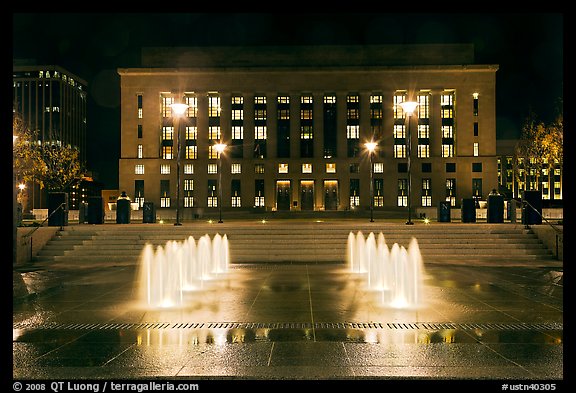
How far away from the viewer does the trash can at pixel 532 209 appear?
25031 millimetres

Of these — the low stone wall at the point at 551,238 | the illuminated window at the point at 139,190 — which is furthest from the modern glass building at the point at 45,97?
the low stone wall at the point at 551,238

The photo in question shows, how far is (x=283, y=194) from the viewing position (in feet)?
268

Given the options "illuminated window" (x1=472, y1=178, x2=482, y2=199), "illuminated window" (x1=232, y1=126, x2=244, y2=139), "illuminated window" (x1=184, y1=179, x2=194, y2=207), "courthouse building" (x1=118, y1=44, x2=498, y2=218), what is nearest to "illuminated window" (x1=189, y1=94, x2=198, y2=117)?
"courthouse building" (x1=118, y1=44, x2=498, y2=218)

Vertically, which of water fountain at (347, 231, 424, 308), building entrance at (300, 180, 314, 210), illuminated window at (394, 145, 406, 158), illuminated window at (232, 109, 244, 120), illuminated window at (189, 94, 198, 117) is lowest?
water fountain at (347, 231, 424, 308)

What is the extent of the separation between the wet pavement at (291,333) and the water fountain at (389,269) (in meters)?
0.43

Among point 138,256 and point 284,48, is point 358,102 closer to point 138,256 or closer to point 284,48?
point 284,48

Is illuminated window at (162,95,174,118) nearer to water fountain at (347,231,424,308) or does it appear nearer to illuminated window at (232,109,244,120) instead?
illuminated window at (232,109,244,120)

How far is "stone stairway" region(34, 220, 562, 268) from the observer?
21.1 metres

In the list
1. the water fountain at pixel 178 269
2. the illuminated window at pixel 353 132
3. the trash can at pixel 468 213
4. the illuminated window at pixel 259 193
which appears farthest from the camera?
the illuminated window at pixel 353 132

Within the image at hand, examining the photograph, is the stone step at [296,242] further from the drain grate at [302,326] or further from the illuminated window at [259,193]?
the illuminated window at [259,193]

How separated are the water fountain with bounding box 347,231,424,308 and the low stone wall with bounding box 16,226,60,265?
528 inches

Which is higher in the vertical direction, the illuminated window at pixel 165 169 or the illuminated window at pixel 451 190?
the illuminated window at pixel 165 169
